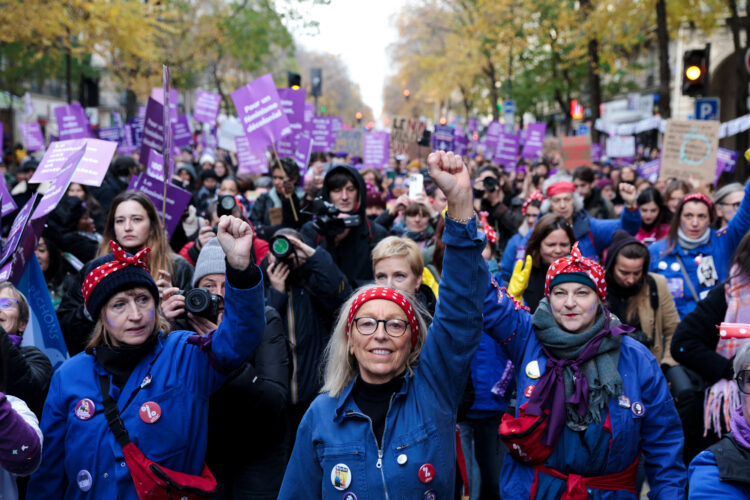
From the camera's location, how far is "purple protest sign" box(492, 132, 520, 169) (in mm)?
15164

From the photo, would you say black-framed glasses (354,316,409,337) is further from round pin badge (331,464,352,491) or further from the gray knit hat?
the gray knit hat

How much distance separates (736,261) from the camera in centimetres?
405

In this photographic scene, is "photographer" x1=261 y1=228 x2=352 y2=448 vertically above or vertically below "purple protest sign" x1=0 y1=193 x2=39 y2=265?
below

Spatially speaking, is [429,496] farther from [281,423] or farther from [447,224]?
[281,423]

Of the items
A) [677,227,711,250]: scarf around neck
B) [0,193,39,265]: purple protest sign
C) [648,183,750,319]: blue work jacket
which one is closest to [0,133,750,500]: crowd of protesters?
[0,193,39,265]: purple protest sign

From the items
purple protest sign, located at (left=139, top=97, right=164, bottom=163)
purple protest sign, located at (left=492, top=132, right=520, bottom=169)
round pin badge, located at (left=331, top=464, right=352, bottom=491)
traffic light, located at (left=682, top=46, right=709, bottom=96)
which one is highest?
traffic light, located at (left=682, top=46, right=709, bottom=96)

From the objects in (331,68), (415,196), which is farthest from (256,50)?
(331,68)

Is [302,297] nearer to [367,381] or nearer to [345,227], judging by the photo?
[345,227]

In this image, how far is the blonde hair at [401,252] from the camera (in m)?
4.24

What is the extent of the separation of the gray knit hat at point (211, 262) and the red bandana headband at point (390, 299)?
4.42 feet

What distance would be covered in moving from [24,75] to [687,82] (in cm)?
2547

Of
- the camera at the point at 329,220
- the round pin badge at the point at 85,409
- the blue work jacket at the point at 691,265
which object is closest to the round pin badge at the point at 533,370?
the round pin badge at the point at 85,409

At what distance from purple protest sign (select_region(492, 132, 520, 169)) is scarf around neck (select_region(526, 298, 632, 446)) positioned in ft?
40.0

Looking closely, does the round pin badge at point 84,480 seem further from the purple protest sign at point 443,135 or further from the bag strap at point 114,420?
the purple protest sign at point 443,135
